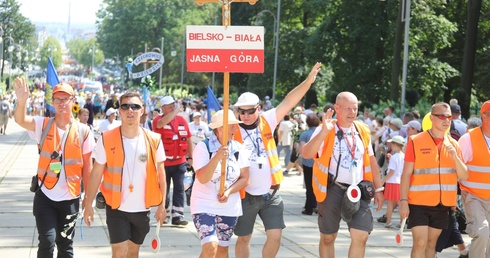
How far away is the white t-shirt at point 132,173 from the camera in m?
8.13

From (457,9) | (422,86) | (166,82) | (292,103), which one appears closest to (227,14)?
(292,103)

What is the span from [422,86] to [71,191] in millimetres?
37096

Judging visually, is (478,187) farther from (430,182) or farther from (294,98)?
(294,98)

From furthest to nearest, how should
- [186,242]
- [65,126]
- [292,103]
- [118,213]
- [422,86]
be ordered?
[422,86] → [186,242] → [292,103] → [65,126] → [118,213]

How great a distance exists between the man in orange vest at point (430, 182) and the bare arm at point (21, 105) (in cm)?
351

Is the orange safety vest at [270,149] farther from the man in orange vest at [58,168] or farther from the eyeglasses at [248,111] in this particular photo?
the man in orange vest at [58,168]

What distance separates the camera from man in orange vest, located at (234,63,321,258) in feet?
30.0

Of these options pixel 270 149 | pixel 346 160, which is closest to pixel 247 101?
pixel 270 149

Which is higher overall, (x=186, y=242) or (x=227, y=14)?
(x=227, y=14)

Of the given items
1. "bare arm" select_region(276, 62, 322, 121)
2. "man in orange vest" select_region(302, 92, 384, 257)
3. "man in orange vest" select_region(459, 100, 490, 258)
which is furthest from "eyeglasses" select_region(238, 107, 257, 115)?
"man in orange vest" select_region(459, 100, 490, 258)

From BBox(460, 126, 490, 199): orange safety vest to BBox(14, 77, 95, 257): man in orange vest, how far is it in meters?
3.82

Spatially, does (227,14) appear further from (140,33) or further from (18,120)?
(140,33)

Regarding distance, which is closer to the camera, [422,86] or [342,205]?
[342,205]

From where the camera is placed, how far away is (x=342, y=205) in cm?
900
